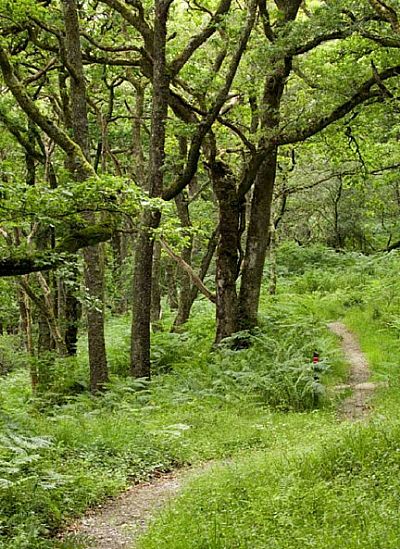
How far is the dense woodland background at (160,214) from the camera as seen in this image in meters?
7.14

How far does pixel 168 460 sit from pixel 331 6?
7.52 metres

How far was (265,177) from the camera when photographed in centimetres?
1469

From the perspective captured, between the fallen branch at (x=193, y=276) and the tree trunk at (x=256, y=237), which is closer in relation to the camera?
the fallen branch at (x=193, y=276)

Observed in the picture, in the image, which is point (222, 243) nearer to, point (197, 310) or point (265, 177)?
point (265, 177)

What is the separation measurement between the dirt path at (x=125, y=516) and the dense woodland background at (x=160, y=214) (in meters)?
0.22

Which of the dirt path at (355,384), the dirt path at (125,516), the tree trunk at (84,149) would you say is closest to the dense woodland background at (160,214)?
the tree trunk at (84,149)

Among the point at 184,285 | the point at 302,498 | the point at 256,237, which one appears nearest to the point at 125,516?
the point at 302,498

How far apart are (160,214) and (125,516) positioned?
6.60 m

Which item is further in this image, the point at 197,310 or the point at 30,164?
the point at 197,310

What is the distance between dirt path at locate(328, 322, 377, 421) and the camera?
10219mm

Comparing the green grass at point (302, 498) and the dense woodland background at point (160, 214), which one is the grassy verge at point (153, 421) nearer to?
the dense woodland background at point (160, 214)

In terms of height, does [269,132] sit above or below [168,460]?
above

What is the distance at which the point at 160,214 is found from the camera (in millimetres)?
11969


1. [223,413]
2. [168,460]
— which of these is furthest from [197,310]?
[168,460]
